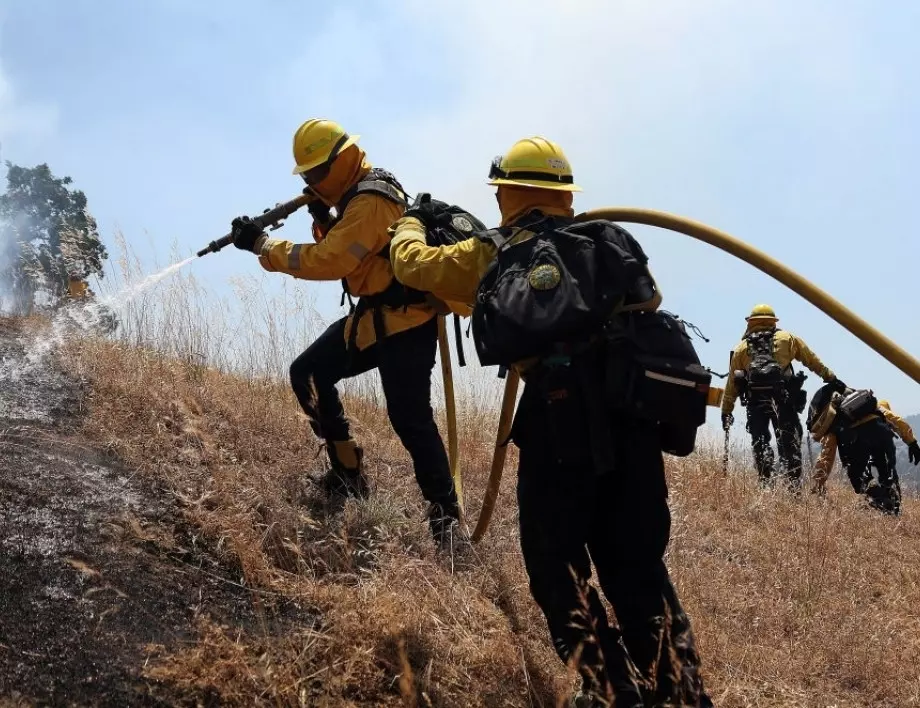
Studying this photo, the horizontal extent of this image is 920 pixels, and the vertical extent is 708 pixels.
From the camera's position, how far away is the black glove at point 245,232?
4312 millimetres

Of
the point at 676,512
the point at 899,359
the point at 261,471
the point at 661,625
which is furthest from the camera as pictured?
the point at 676,512

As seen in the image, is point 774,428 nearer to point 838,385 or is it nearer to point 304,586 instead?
point 838,385

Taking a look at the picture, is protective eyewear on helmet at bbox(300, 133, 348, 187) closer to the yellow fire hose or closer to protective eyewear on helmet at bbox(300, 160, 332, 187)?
protective eyewear on helmet at bbox(300, 160, 332, 187)

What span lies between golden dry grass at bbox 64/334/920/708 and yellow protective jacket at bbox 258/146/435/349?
3.20 feet

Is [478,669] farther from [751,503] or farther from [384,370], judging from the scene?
[751,503]

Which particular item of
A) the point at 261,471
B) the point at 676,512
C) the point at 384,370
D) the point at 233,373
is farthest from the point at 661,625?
the point at 233,373

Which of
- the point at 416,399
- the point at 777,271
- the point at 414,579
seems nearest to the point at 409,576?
the point at 414,579

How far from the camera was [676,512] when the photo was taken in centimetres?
557

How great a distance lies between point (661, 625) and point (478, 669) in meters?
0.75

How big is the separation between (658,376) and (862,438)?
255 inches

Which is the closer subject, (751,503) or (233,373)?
(751,503)

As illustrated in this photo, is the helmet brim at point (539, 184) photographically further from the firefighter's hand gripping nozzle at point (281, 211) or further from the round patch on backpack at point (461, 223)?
the firefighter's hand gripping nozzle at point (281, 211)

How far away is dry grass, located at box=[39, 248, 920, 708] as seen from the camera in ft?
9.53

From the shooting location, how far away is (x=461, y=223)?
3766mm
